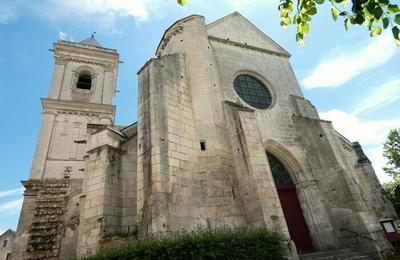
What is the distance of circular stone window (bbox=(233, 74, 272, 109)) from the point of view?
33.1 feet

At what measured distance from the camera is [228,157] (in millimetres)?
7332

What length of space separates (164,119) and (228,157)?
2.34 metres

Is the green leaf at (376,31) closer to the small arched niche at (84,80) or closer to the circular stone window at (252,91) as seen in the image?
the circular stone window at (252,91)

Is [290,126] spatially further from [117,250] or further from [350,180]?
[117,250]

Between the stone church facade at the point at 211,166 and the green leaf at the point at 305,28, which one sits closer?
the green leaf at the point at 305,28

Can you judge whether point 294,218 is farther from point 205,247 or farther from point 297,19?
point 297,19

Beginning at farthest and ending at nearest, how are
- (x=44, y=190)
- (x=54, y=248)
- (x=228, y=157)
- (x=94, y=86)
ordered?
1. (x=94, y=86)
2. (x=44, y=190)
3. (x=54, y=248)
4. (x=228, y=157)

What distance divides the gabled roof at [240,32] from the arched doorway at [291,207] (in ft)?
21.3

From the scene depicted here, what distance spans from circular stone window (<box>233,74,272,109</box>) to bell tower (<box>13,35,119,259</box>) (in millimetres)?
6141

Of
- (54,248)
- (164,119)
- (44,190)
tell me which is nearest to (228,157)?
(164,119)

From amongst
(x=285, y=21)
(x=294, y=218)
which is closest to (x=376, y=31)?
(x=285, y=21)

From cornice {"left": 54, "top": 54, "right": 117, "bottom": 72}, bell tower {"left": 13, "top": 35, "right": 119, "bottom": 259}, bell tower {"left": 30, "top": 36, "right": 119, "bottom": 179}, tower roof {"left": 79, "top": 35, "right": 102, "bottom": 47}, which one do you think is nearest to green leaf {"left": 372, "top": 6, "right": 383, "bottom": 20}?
bell tower {"left": 13, "top": 35, "right": 119, "bottom": 259}

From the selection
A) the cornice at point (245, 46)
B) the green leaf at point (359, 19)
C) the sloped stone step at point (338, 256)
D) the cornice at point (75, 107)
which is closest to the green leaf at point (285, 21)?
the green leaf at point (359, 19)

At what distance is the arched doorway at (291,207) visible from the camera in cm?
785
